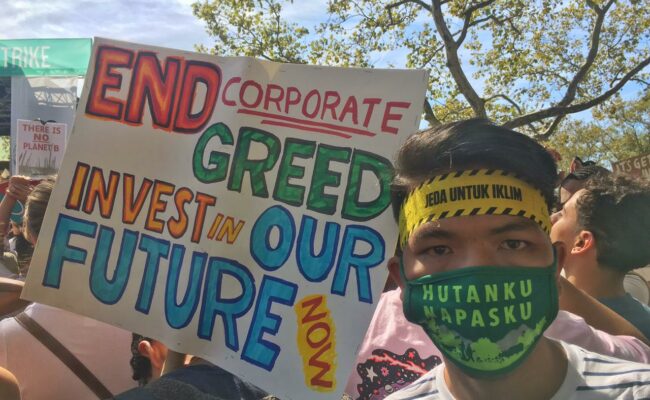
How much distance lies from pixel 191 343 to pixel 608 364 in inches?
48.5

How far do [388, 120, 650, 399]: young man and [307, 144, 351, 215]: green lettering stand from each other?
541mm

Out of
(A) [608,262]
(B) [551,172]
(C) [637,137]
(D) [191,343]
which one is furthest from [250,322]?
(C) [637,137]

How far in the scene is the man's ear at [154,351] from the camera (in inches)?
79.2

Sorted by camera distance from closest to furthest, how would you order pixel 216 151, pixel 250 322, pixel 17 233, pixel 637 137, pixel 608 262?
1. pixel 250 322
2. pixel 216 151
3. pixel 608 262
4. pixel 17 233
5. pixel 637 137

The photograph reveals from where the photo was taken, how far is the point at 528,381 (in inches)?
47.4

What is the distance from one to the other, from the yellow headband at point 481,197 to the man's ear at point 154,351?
1.15m

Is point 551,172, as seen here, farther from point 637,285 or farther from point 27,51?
point 27,51

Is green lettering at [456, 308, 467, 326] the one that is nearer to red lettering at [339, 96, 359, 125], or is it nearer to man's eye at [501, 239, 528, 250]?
man's eye at [501, 239, 528, 250]

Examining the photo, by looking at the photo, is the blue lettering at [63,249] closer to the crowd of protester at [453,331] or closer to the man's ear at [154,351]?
the crowd of protester at [453,331]

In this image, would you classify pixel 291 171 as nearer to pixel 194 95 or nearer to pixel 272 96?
pixel 272 96

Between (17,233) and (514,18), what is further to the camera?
(514,18)

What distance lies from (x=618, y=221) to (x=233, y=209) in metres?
1.47

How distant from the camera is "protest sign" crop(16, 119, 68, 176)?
227 inches

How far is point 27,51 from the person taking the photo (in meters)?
10.7
